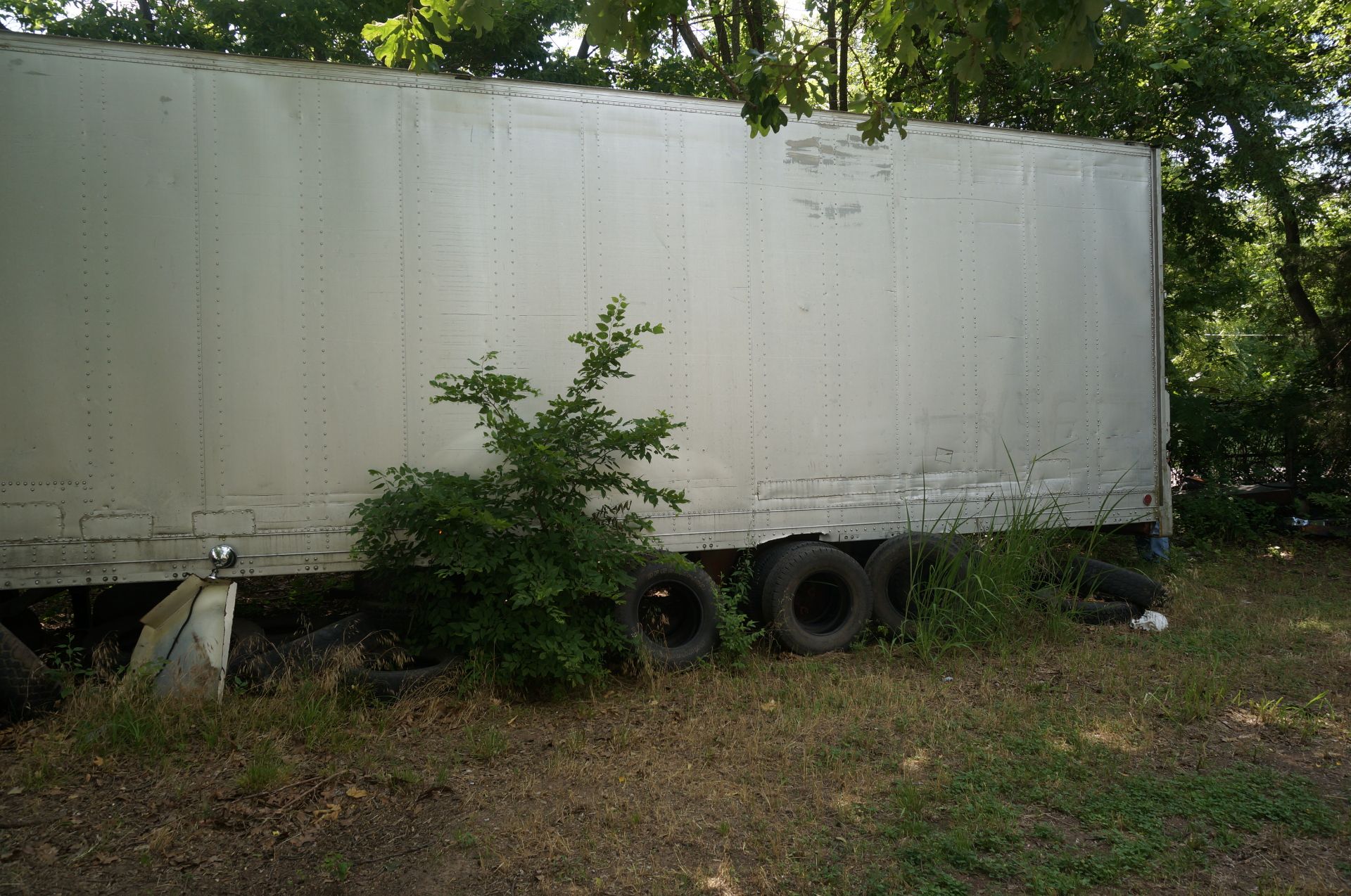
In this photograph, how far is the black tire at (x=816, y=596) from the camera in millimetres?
5977

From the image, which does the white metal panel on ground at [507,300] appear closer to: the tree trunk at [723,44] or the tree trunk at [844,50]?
the tree trunk at [844,50]

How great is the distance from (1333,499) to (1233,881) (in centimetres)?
894

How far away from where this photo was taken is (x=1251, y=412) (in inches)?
439

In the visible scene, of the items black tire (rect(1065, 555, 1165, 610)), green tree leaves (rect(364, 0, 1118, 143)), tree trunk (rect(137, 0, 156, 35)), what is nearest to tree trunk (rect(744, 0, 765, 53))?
green tree leaves (rect(364, 0, 1118, 143))

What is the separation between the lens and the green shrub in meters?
4.94

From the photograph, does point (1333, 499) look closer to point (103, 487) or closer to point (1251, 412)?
point (1251, 412)

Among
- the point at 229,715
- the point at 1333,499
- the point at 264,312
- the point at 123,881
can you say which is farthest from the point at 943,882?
the point at 1333,499

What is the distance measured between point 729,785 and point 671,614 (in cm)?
216

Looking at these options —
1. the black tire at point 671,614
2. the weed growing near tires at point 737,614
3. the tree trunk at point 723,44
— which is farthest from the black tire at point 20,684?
the tree trunk at point 723,44

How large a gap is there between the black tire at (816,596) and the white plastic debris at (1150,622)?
2.04 metres

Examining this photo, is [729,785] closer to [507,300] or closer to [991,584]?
[991,584]

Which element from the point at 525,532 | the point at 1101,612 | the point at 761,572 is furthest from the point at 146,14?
the point at 1101,612

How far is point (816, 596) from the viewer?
6.55 m

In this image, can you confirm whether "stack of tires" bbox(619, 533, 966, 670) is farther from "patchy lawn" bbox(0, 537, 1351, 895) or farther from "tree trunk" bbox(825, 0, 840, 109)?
"tree trunk" bbox(825, 0, 840, 109)
